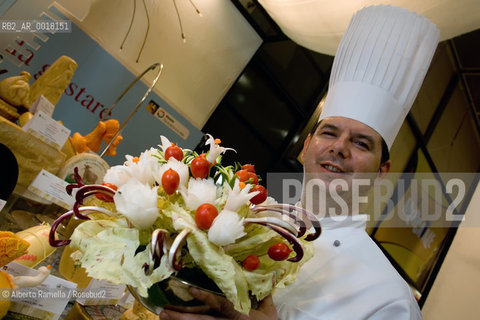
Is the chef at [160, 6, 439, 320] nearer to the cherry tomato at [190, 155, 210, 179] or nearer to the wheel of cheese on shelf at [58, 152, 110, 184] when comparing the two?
the cherry tomato at [190, 155, 210, 179]

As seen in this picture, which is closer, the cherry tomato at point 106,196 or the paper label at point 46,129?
the cherry tomato at point 106,196

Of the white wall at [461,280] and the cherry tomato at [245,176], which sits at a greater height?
the cherry tomato at [245,176]

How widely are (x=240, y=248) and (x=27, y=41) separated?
81.6 inches

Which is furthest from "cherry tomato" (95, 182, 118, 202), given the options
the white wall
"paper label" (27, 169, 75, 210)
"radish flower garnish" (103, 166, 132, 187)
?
the white wall

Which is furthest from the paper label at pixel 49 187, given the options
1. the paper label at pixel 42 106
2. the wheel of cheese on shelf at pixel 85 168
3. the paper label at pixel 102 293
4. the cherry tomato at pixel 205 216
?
the cherry tomato at pixel 205 216

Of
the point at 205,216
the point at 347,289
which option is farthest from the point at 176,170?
the point at 347,289

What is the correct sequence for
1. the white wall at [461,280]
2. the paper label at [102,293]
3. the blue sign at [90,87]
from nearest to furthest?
the paper label at [102,293], the blue sign at [90,87], the white wall at [461,280]

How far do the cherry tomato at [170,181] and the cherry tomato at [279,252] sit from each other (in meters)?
0.25

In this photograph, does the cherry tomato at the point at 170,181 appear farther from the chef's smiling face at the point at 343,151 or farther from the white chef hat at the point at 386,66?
the white chef hat at the point at 386,66

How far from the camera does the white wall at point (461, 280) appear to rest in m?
2.60

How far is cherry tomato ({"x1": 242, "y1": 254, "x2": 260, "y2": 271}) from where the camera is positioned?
29.9 inches

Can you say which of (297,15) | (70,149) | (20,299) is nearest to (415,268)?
(297,15)

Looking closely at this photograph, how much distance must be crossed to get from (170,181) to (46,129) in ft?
3.22

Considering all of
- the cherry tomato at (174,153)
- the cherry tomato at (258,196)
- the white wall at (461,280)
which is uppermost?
the cherry tomato at (174,153)
